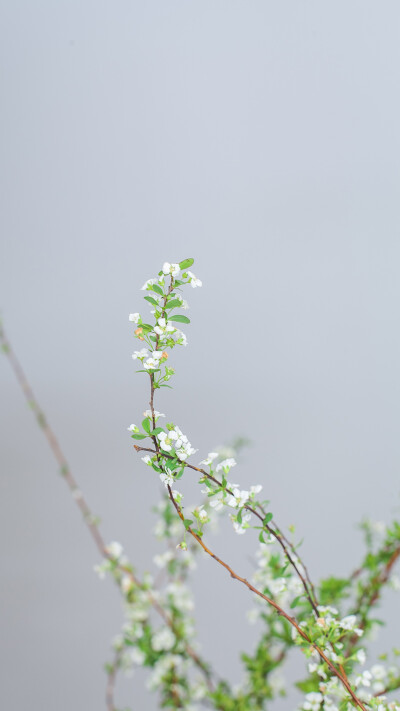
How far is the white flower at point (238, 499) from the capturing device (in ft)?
1.67

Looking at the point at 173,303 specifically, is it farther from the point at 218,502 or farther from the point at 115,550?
the point at 115,550

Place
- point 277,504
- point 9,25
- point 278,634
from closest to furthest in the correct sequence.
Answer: point 278,634, point 9,25, point 277,504

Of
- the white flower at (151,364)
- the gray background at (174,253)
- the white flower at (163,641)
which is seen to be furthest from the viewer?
the gray background at (174,253)

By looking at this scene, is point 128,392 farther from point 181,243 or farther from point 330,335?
point 330,335

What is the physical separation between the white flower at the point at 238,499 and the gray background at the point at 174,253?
2.59ft

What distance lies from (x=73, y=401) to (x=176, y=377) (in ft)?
0.76

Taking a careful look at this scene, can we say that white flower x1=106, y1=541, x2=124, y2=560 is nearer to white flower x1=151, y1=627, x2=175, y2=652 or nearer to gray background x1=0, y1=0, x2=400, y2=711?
white flower x1=151, y1=627, x2=175, y2=652

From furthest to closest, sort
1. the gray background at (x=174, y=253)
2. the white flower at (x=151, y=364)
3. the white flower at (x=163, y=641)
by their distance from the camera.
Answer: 1. the gray background at (x=174, y=253)
2. the white flower at (x=163, y=641)
3. the white flower at (x=151, y=364)

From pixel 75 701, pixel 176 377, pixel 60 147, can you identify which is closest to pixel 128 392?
pixel 176 377

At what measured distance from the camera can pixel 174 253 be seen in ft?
4.11

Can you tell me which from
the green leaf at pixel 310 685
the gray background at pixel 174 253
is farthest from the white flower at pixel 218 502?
the gray background at pixel 174 253

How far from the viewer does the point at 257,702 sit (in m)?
0.82

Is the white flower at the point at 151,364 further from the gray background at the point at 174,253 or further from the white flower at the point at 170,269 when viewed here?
the gray background at the point at 174,253

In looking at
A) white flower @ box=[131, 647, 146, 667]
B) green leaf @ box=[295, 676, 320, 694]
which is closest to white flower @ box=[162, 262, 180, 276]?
green leaf @ box=[295, 676, 320, 694]
